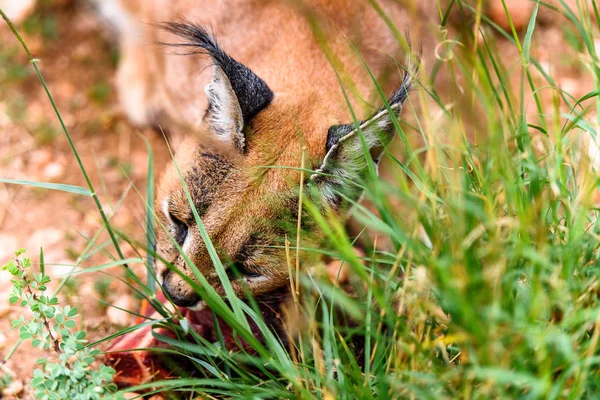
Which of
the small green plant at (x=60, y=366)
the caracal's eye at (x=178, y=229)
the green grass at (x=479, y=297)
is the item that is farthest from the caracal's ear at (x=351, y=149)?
the small green plant at (x=60, y=366)

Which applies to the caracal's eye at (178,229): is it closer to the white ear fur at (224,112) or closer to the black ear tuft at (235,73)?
the white ear fur at (224,112)

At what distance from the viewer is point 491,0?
4.04m

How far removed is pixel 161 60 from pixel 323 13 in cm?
114

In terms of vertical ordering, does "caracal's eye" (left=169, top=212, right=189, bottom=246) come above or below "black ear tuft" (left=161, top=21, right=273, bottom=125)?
below

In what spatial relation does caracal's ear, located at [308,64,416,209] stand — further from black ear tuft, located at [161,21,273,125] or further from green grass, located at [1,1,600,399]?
black ear tuft, located at [161,21,273,125]

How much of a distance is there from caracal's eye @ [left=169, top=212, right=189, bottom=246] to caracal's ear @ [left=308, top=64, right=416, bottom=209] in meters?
0.56

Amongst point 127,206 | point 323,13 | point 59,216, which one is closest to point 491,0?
point 323,13

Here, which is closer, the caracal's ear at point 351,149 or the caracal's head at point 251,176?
the caracal's ear at point 351,149

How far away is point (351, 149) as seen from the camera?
212 cm

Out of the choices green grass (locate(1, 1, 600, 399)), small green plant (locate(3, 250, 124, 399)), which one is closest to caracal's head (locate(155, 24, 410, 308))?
green grass (locate(1, 1, 600, 399))

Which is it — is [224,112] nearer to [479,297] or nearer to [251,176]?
[251,176]

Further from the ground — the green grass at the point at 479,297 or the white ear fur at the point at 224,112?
the white ear fur at the point at 224,112

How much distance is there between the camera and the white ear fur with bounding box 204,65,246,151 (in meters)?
2.19

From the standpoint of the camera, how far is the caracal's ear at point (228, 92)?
2096 mm
